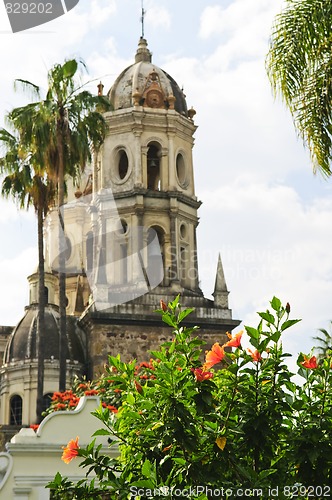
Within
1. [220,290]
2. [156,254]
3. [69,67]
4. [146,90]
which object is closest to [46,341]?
[156,254]

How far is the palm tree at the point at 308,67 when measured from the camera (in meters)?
12.0

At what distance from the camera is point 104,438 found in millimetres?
15289

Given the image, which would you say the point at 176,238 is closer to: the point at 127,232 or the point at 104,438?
the point at 127,232

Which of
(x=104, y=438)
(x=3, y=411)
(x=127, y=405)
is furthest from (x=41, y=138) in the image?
(x=127, y=405)

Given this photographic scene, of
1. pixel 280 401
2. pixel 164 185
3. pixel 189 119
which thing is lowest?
pixel 280 401

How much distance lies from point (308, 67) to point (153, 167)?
86.0 ft

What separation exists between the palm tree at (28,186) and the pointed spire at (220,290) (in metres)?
8.49

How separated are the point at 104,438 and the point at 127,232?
812 inches

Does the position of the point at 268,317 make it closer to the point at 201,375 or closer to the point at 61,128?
the point at 201,375

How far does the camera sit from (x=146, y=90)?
37.8 meters

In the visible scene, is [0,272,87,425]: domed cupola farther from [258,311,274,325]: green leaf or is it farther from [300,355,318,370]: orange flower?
[258,311,274,325]: green leaf

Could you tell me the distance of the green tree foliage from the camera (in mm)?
7953

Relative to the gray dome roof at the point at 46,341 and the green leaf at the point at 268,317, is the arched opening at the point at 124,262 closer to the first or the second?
the gray dome roof at the point at 46,341

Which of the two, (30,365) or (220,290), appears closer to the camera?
(30,365)
